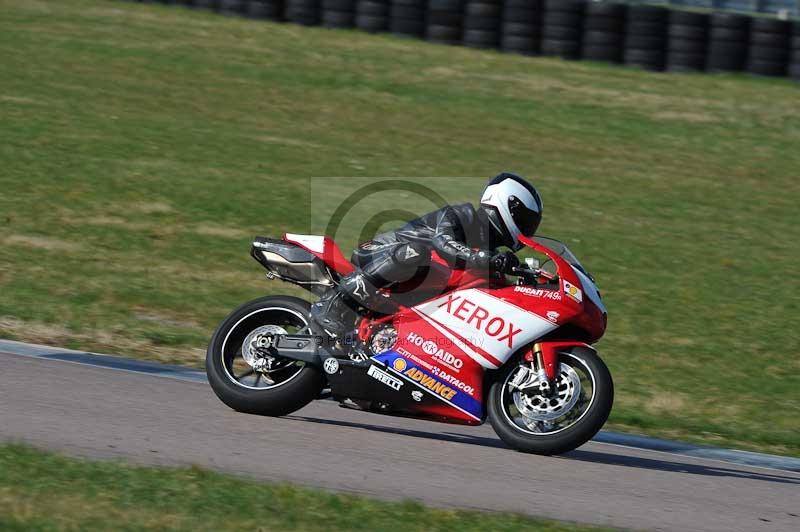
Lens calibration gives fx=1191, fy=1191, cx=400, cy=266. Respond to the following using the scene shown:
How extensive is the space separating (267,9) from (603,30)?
5.90 metres

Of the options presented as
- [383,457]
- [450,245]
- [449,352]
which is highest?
[450,245]

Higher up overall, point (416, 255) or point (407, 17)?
point (407, 17)

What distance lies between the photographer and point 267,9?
20719mm

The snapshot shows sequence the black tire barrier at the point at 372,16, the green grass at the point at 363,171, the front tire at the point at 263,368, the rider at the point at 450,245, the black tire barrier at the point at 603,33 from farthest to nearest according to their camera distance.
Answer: the black tire barrier at the point at 372,16 < the black tire barrier at the point at 603,33 < the green grass at the point at 363,171 < the front tire at the point at 263,368 < the rider at the point at 450,245

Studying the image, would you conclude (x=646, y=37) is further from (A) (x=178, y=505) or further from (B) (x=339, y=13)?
(A) (x=178, y=505)

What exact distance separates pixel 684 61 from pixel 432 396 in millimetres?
13257

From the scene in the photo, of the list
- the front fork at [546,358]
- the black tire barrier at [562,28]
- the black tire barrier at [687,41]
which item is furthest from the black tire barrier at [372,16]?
the front fork at [546,358]

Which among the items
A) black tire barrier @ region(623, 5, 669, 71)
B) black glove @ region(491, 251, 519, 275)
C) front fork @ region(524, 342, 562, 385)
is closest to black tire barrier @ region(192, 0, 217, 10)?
black tire barrier @ region(623, 5, 669, 71)

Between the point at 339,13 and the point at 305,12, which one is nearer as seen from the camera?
the point at 339,13

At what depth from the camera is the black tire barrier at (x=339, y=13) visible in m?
20.2

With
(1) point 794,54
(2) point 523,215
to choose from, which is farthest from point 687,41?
(2) point 523,215

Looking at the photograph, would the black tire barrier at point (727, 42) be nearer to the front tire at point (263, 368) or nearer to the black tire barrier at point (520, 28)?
the black tire barrier at point (520, 28)

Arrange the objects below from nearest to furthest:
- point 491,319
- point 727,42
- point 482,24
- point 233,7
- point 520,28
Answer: point 491,319 < point 727,42 < point 520,28 < point 482,24 < point 233,7

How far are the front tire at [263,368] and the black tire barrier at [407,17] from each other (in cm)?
1345
